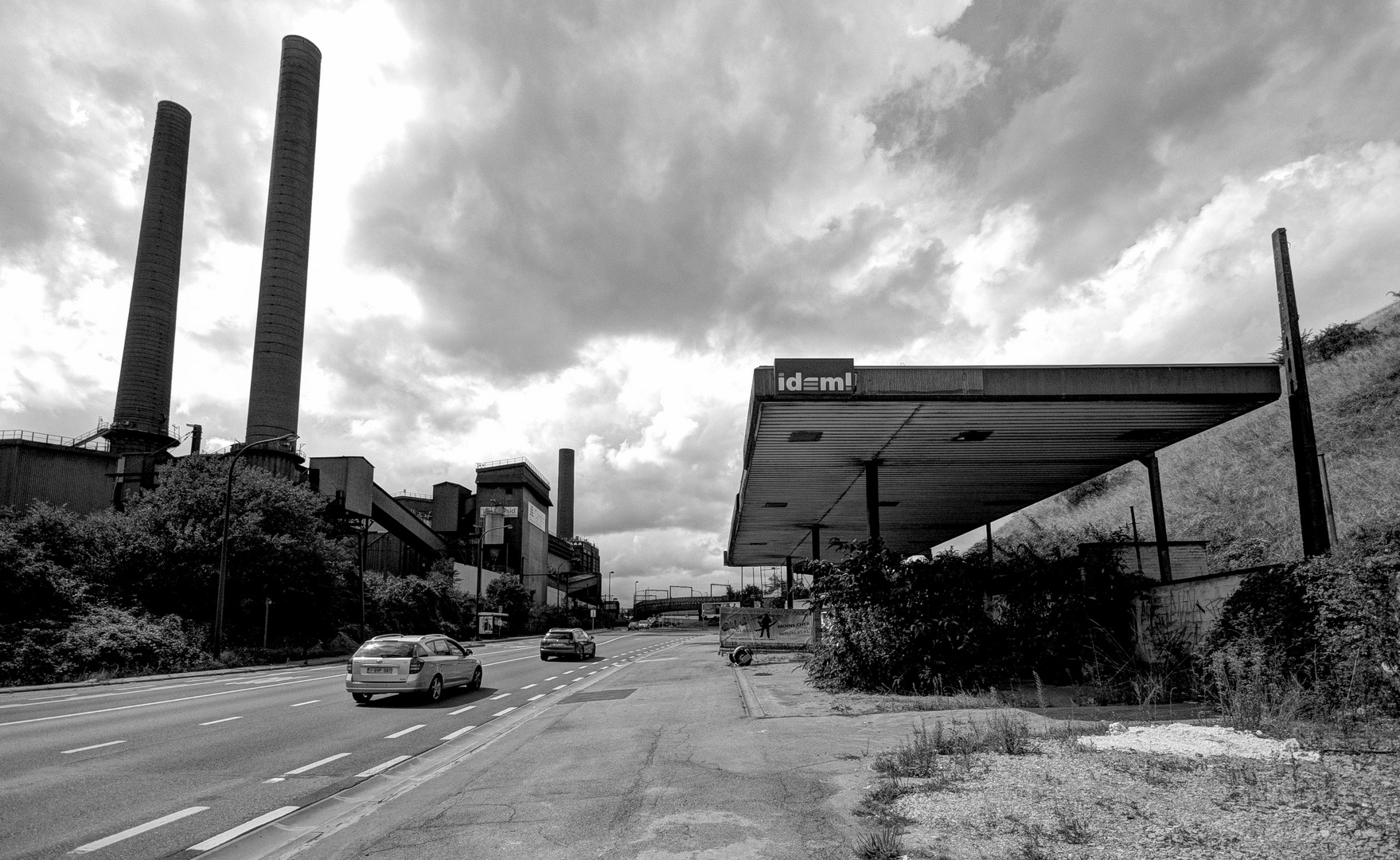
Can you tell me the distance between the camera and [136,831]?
680 centimetres

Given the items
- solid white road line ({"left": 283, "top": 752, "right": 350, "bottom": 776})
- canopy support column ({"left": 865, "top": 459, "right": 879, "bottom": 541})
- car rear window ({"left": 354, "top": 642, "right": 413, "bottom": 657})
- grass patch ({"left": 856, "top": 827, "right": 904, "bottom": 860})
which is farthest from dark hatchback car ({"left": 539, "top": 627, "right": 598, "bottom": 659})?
grass patch ({"left": 856, "top": 827, "right": 904, "bottom": 860})

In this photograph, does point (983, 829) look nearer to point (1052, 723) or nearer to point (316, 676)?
point (1052, 723)

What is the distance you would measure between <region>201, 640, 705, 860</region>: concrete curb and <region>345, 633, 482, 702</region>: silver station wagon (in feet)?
17.0

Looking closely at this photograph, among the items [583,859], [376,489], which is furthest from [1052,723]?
[376,489]

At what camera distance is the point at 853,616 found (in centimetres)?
1733

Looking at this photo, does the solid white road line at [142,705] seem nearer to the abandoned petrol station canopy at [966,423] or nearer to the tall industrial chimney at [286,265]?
the abandoned petrol station canopy at [966,423]

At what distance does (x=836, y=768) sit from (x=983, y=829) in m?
2.86

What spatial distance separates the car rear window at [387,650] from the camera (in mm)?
16766

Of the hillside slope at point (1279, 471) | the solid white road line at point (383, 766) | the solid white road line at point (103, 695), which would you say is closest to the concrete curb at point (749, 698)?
the solid white road line at point (383, 766)

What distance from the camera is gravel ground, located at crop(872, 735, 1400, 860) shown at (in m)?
4.93

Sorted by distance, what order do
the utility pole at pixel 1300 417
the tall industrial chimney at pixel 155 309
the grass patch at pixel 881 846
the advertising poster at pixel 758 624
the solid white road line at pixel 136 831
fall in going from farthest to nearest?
the tall industrial chimney at pixel 155 309, the advertising poster at pixel 758 624, the utility pole at pixel 1300 417, the solid white road line at pixel 136 831, the grass patch at pixel 881 846

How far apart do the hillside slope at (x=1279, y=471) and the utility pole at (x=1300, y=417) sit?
901cm

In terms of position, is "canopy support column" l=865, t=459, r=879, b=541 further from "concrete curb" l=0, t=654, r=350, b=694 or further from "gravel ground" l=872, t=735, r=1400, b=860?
"concrete curb" l=0, t=654, r=350, b=694

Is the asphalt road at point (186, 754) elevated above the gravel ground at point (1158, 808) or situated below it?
below
